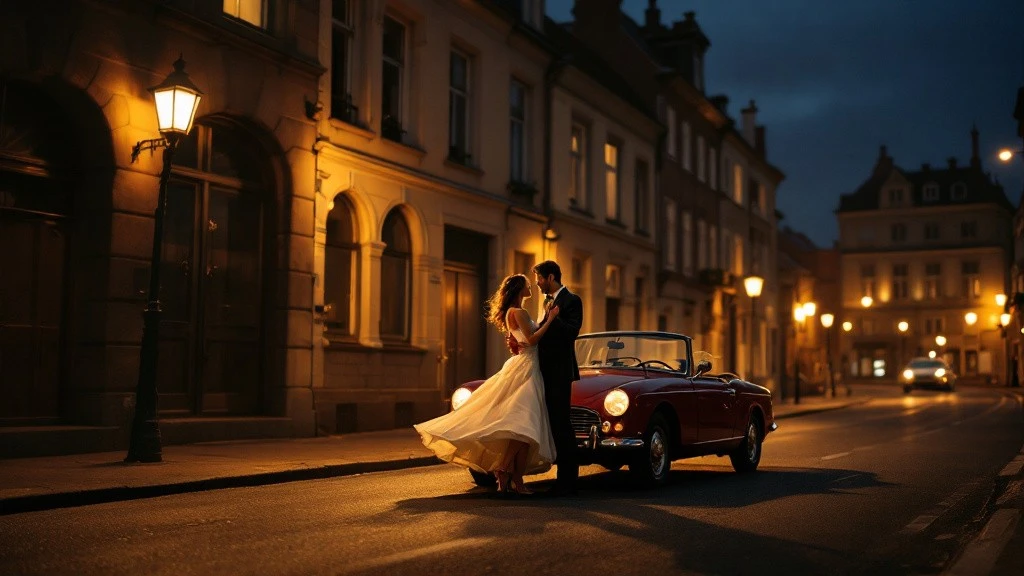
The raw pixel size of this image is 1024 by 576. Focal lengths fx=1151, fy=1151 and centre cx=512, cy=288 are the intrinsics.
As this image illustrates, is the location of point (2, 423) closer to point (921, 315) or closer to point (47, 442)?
point (47, 442)

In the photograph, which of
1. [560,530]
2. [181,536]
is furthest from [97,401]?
[560,530]

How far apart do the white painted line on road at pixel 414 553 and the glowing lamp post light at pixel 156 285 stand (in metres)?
5.93

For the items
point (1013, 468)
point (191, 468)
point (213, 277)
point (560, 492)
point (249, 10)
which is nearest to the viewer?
point (560, 492)

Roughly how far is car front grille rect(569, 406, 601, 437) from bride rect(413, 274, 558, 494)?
2.51 ft

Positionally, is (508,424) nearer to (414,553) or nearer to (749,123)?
(414,553)

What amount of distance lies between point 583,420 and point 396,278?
33.3ft

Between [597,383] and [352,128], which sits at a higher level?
[352,128]

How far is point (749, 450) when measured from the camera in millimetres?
12984

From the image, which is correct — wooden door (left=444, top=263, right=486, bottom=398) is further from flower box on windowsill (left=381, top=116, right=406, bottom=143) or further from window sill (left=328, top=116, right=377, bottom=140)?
window sill (left=328, top=116, right=377, bottom=140)

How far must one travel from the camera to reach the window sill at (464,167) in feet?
69.8

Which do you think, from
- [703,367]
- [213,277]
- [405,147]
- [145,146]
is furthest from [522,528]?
[405,147]

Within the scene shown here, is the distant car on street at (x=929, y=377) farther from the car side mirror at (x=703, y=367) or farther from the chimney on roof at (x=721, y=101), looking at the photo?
the car side mirror at (x=703, y=367)

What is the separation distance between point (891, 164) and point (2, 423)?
92.1m

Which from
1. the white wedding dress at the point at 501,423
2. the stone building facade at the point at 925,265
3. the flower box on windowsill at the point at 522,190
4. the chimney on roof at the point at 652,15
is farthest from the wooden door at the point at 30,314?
the stone building facade at the point at 925,265
